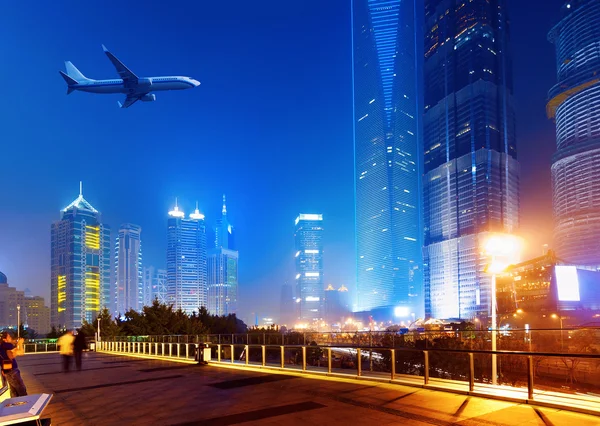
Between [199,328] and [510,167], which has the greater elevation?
[510,167]

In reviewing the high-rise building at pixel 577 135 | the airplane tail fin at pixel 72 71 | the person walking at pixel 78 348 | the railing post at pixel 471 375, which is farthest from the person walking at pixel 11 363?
the high-rise building at pixel 577 135

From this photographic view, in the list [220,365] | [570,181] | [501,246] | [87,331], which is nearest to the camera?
[501,246]

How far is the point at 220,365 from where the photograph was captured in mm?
19766

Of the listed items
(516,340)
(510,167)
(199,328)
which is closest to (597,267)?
(510,167)

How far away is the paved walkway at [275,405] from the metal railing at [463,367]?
510 mm

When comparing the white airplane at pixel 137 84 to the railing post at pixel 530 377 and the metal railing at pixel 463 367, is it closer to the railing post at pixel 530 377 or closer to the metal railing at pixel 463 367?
the metal railing at pixel 463 367

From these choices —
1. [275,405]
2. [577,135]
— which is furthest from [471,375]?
[577,135]

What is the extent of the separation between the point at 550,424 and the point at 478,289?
170 meters

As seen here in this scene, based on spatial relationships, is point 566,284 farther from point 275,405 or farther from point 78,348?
point 275,405

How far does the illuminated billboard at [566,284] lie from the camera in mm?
105319

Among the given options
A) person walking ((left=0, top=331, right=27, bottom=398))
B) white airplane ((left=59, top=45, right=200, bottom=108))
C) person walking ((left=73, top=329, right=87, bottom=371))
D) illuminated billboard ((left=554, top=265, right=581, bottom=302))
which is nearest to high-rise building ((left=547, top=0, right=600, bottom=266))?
illuminated billboard ((left=554, top=265, right=581, bottom=302))

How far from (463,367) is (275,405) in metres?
20.4

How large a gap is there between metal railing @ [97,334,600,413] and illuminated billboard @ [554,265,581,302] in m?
90.5

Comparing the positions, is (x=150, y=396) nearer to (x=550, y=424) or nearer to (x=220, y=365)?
(x=220, y=365)
